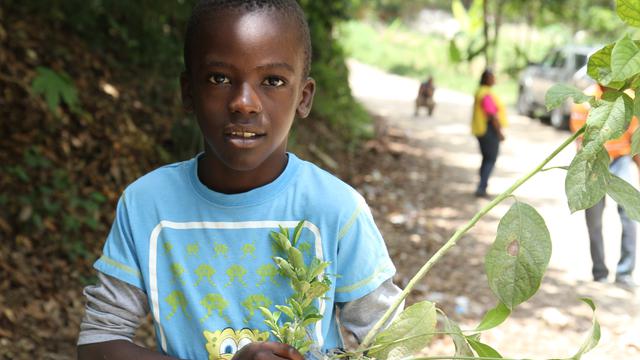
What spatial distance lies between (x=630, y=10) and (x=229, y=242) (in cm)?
87

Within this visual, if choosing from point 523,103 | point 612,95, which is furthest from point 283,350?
point 523,103

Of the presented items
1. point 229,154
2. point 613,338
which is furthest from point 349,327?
point 613,338

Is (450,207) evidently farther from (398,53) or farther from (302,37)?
(398,53)

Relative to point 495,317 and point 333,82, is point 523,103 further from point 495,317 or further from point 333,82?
point 495,317

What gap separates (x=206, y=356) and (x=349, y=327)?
299 mm

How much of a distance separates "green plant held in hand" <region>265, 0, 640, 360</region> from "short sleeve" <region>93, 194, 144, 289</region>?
31 centimetres

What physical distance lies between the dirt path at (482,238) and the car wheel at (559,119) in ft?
1.22

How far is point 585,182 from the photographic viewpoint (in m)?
1.49

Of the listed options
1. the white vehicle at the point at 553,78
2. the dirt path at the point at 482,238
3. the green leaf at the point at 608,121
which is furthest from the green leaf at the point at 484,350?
the white vehicle at the point at 553,78

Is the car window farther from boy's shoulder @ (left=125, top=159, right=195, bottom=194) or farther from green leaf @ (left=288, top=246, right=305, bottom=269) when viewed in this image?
green leaf @ (left=288, top=246, right=305, bottom=269)

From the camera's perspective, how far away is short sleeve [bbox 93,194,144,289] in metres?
1.69

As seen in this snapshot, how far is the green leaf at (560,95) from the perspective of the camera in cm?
157

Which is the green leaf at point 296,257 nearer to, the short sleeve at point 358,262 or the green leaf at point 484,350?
the short sleeve at point 358,262

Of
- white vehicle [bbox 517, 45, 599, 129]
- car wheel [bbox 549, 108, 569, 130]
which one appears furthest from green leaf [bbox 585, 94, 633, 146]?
car wheel [bbox 549, 108, 569, 130]
